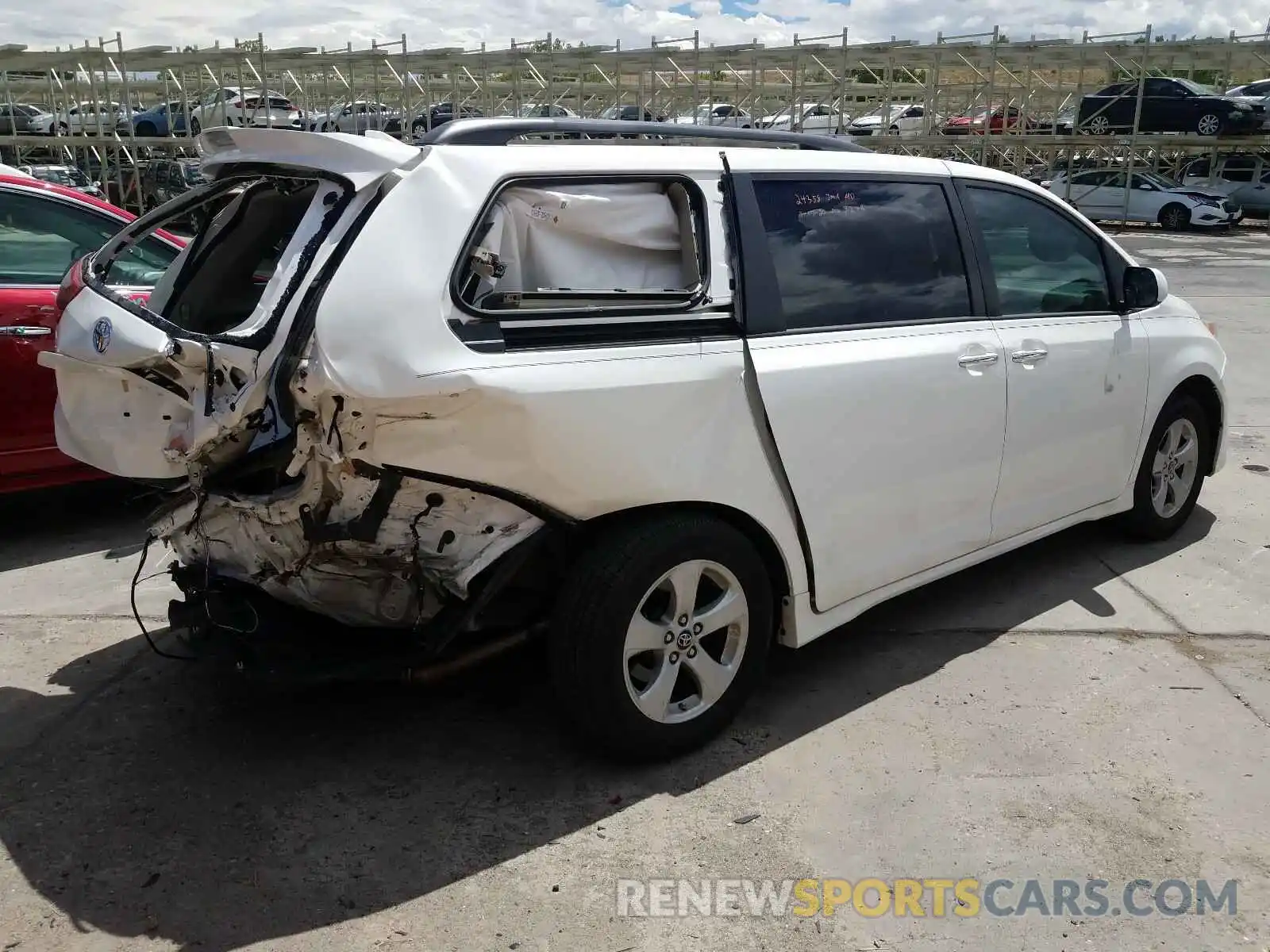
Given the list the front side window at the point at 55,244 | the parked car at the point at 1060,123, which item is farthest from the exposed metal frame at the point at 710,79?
the front side window at the point at 55,244

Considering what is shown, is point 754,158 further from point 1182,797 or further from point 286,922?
point 286,922

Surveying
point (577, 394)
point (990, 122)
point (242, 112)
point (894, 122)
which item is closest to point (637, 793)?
point (577, 394)

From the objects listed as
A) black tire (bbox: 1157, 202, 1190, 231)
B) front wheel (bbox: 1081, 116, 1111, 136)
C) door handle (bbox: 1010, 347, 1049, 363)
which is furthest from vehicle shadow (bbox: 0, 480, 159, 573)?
front wheel (bbox: 1081, 116, 1111, 136)

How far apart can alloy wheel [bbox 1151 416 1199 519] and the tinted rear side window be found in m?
1.77

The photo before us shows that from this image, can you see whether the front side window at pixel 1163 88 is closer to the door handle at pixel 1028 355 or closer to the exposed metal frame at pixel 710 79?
the exposed metal frame at pixel 710 79

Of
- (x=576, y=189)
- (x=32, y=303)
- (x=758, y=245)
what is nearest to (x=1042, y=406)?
(x=758, y=245)

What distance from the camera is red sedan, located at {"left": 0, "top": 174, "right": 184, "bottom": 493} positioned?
5008 millimetres

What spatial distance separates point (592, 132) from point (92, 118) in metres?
34.5

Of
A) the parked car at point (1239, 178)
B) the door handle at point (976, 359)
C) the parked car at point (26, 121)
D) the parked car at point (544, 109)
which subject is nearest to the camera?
the door handle at point (976, 359)

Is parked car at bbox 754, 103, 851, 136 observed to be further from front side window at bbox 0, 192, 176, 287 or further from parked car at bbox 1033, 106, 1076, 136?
front side window at bbox 0, 192, 176, 287

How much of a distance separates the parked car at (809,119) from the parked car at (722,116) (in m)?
0.67

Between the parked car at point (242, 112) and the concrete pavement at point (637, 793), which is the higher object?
the parked car at point (242, 112)

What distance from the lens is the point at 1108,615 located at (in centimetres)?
442

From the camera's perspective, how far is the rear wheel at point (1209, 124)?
26.0m
